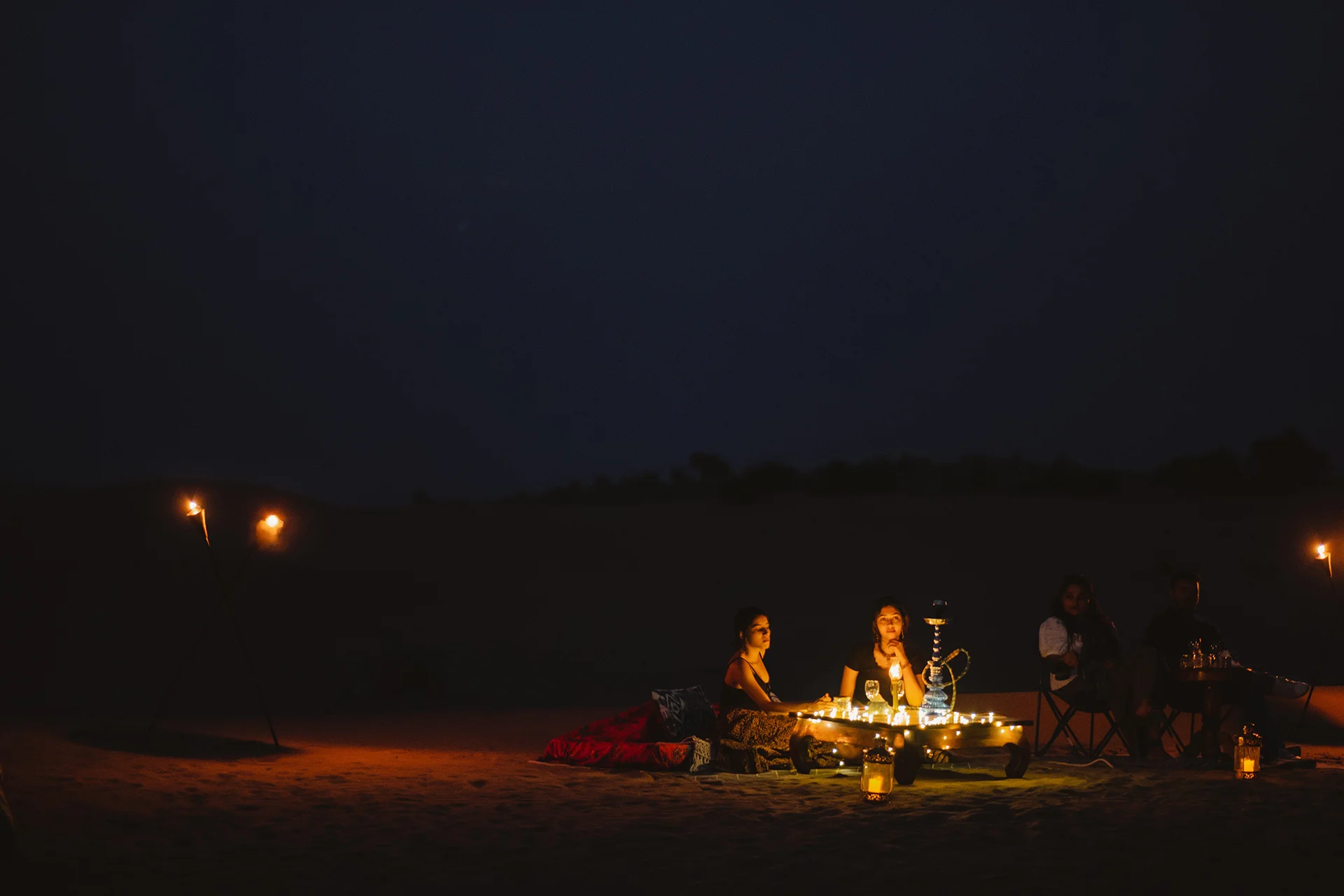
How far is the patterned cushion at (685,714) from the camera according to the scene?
8469 mm

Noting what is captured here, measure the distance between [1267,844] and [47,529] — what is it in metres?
23.8

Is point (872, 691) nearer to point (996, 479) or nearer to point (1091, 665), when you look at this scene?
point (1091, 665)

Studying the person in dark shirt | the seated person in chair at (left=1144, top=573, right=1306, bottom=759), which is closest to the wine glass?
the seated person in chair at (left=1144, top=573, right=1306, bottom=759)

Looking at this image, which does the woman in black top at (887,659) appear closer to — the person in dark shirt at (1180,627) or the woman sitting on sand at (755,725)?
the woman sitting on sand at (755,725)

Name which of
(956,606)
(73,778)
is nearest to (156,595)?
(956,606)

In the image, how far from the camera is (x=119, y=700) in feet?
51.3

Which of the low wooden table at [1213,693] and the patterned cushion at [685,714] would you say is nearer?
the low wooden table at [1213,693]

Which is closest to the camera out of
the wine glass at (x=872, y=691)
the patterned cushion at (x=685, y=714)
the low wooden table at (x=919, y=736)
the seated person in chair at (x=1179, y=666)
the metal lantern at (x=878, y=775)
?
the metal lantern at (x=878, y=775)

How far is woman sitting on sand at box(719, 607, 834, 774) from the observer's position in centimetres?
812

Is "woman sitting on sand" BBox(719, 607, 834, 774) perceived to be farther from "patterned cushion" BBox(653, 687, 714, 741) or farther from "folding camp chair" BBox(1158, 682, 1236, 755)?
"folding camp chair" BBox(1158, 682, 1236, 755)

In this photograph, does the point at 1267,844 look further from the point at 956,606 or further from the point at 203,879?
the point at 956,606

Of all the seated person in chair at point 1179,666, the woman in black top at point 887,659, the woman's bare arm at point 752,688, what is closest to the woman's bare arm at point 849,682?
the woman in black top at point 887,659

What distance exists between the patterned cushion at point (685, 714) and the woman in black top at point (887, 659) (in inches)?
39.6

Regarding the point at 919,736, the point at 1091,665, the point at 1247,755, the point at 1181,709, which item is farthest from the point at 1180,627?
the point at 919,736
